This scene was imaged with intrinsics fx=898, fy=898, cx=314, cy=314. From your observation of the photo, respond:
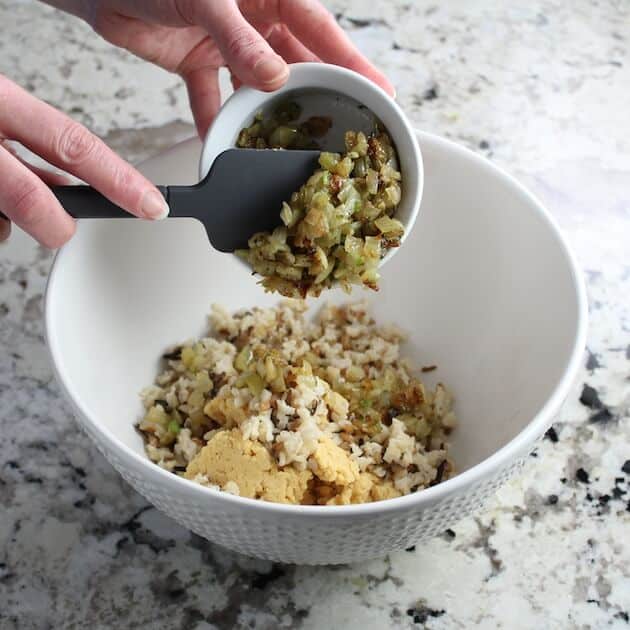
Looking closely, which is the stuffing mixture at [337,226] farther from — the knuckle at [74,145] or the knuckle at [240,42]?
the knuckle at [74,145]

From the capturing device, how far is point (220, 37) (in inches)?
52.3

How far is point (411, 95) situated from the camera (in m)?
2.12

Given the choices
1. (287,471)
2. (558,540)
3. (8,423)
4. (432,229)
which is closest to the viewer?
(287,471)

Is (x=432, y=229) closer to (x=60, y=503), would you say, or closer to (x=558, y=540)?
(x=558, y=540)

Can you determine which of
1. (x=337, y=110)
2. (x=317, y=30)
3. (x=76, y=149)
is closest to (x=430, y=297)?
(x=337, y=110)

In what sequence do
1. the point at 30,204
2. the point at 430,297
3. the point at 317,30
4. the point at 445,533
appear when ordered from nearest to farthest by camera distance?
the point at 30,204
the point at 445,533
the point at 317,30
the point at 430,297

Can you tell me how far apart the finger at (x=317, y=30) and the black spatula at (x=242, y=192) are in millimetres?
298

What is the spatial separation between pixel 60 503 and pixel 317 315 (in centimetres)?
58

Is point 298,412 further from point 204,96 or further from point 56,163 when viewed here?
point 204,96

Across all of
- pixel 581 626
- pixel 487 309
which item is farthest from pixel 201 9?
pixel 581 626

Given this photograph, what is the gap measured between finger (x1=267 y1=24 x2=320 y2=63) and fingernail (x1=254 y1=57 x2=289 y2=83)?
0.37m

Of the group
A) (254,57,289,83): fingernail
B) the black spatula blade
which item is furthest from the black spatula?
(254,57,289,83): fingernail

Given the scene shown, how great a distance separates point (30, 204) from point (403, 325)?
0.76 metres

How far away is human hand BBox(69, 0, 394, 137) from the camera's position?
51.6 inches
